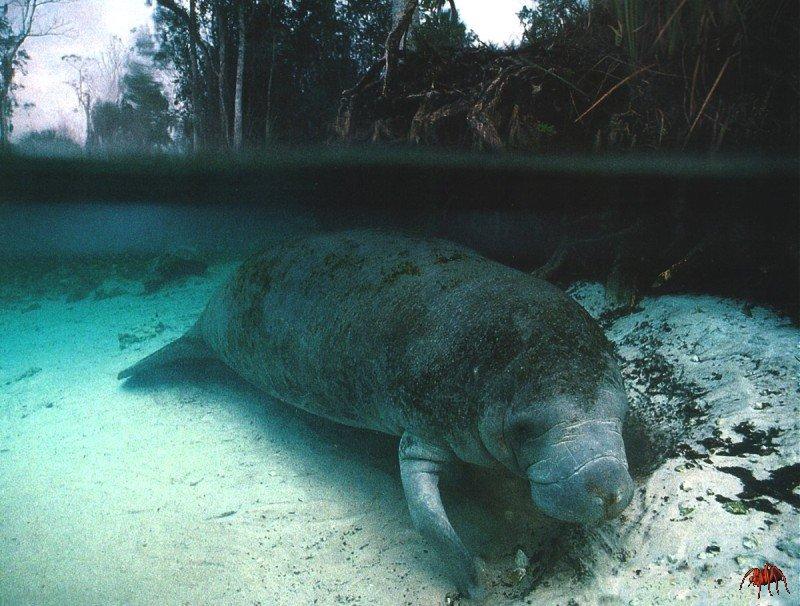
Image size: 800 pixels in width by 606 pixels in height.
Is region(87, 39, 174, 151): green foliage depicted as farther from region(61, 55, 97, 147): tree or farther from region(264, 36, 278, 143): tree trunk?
region(264, 36, 278, 143): tree trunk

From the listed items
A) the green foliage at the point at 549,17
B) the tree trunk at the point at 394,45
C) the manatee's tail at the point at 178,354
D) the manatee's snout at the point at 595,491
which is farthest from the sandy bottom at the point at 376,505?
the tree trunk at the point at 394,45

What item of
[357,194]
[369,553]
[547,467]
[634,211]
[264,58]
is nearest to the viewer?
[547,467]

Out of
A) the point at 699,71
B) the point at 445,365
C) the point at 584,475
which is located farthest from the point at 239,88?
the point at 584,475

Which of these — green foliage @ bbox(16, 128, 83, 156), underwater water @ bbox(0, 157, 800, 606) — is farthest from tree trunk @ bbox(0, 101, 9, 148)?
underwater water @ bbox(0, 157, 800, 606)

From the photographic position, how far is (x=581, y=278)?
13.4 ft

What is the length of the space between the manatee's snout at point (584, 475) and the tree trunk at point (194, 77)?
591cm

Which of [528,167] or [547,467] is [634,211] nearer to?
[528,167]

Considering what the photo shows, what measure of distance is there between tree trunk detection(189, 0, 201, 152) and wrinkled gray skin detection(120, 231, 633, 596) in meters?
2.89

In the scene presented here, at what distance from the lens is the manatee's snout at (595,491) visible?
1751 mm

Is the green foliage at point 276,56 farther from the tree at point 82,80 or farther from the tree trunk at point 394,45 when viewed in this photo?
the tree at point 82,80

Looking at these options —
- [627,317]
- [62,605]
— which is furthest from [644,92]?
[62,605]

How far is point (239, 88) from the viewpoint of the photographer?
586 cm

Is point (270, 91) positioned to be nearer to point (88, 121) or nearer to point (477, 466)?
point (88, 121)

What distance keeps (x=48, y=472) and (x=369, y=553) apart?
3396 mm
